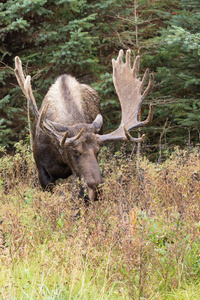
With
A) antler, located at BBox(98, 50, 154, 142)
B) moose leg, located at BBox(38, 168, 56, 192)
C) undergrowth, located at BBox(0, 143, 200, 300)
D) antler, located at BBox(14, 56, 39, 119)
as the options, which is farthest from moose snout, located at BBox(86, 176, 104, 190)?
moose leg, located at BBox(38, 168, 56, 192)

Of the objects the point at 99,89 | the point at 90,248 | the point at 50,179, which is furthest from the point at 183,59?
the point at 90,248

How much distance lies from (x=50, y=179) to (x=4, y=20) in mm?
4049

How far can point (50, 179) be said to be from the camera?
6.85 m

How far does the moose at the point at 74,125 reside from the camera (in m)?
5.61

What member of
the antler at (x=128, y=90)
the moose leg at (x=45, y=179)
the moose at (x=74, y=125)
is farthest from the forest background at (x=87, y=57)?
the moose leg at (x=45, y=179)

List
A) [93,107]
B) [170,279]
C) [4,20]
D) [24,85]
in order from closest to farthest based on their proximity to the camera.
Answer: [170,279]
[24,85]
[93,107]
[4,20]

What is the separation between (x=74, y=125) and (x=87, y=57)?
484cm

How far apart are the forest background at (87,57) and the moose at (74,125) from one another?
231 centimetres

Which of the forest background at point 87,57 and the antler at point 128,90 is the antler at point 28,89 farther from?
the forest background at point 87,57

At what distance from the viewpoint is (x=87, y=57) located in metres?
10.4

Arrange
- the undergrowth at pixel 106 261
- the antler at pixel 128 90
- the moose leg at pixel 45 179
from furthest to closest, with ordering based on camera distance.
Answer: the moose leg at pixel 45 179 < the antler at pixel 128 90 < the undergrowth at pixel 106 261

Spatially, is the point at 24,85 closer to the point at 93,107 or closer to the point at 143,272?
the point at 93,107

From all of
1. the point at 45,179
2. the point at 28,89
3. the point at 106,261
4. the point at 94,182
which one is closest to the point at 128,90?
the point at 28,89

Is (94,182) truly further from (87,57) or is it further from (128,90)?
(87,57)
